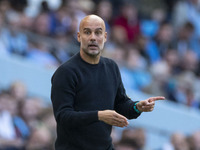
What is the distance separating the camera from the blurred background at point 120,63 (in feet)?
26.1

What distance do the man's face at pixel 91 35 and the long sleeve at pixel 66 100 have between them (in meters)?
0.25

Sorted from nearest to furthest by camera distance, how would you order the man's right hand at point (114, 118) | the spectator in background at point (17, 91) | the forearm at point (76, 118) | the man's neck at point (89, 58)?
the man's right hand at point (114, 118)
the forearm at point (76, 118)
the man's neck at point (89, 58)
the spectator in background at point (17, 91)

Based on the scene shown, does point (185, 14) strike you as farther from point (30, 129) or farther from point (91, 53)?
point (91, 53)

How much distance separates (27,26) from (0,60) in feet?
2.93

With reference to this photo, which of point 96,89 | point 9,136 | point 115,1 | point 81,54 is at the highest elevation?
point 115,1

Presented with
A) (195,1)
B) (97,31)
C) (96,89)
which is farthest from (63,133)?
(195,1)

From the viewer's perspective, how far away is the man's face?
4.28 meters

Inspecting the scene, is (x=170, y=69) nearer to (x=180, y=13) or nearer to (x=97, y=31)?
(x=180, y=13)

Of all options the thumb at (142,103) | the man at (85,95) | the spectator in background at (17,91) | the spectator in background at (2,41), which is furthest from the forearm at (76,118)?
the spectator in background at (2,41)

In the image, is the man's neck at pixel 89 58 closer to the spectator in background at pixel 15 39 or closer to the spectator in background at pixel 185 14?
the spectator in background at pixel 15 39

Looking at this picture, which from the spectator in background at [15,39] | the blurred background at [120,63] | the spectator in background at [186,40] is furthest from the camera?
the spectator in background at [186,40]

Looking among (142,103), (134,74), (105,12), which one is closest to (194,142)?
(134,74)

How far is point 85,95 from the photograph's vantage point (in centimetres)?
429

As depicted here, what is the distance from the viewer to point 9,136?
7.68m
